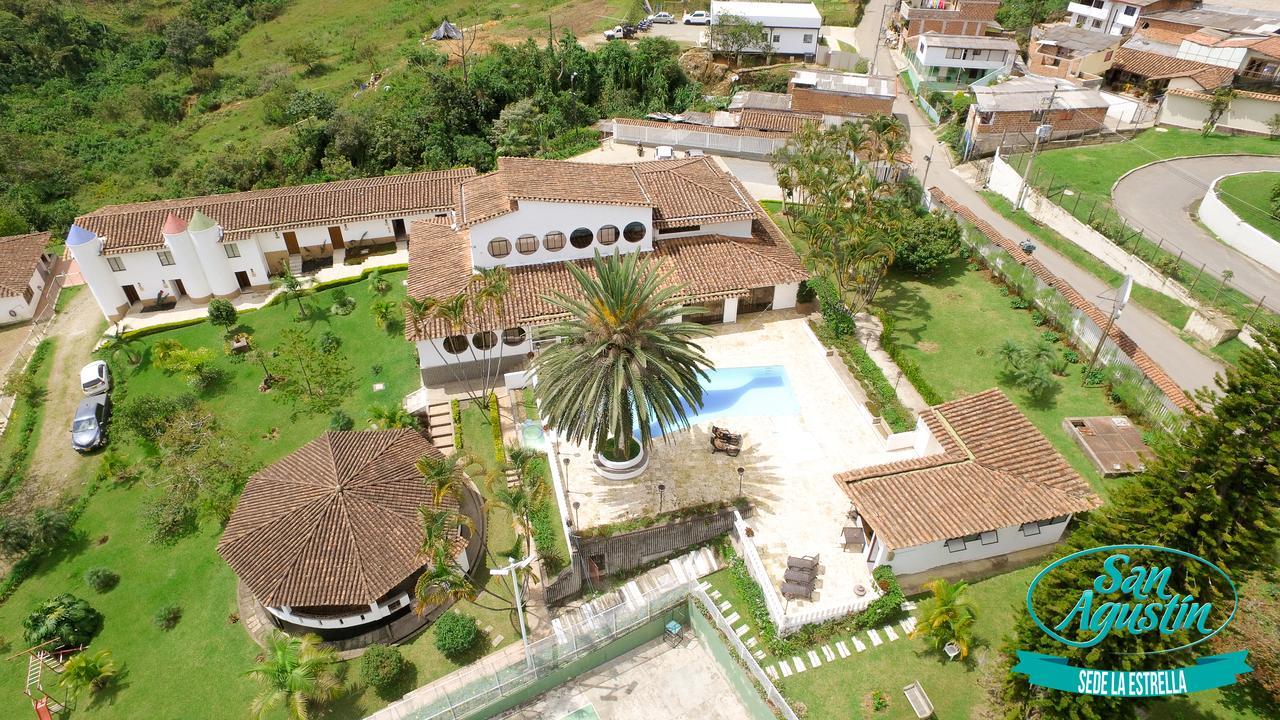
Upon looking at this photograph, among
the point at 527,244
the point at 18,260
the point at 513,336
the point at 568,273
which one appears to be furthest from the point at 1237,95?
the point at 18,260

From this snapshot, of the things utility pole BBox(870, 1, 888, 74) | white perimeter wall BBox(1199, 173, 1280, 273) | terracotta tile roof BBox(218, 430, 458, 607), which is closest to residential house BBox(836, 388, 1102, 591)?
terracotta tile roof BBox(218, 430, 458, 607)

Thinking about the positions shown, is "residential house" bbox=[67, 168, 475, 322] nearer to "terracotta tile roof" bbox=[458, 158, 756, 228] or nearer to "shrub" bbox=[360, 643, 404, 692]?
"terracotta tile roof" bbox=[458, 158, 756, 228]

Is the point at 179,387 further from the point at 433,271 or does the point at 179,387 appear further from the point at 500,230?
the point at 500,230

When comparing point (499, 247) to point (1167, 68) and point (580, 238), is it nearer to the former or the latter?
point (580, 238)

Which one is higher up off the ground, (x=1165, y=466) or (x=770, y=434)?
(x=1165, y=466)

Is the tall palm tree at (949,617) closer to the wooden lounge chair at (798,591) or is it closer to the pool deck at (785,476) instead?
the pool deck at (785,476)

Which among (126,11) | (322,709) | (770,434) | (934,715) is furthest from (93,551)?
(126,11)
